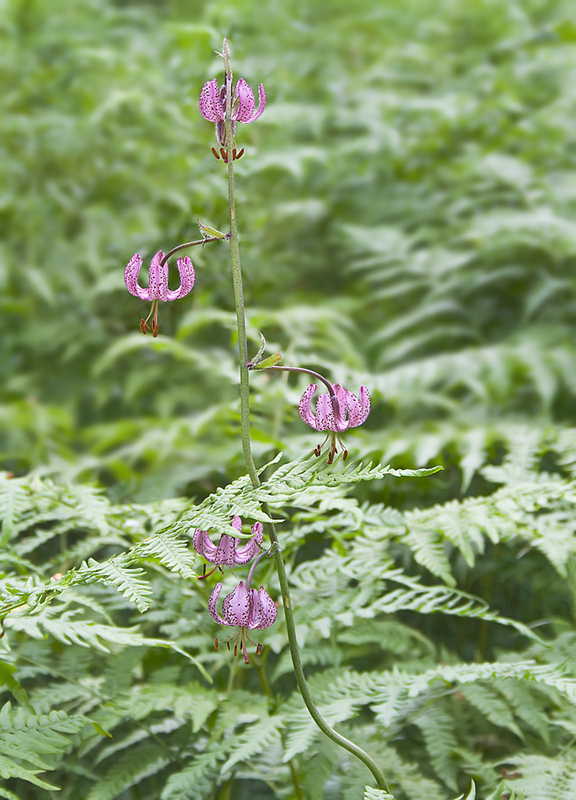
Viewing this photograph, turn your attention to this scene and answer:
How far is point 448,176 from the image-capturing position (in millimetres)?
3783

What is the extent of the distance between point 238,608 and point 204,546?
95 mm

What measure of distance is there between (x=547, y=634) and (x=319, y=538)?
66cm

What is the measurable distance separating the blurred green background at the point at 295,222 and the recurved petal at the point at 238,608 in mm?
1266

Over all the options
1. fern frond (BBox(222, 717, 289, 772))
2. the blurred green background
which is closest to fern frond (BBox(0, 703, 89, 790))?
fern frond (BBox(222, 717, 289, 772))

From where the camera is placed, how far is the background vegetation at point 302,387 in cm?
128

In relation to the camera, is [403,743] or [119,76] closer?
[403,743]

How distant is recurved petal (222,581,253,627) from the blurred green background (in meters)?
1.27

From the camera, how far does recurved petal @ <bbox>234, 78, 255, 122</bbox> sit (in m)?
0.96

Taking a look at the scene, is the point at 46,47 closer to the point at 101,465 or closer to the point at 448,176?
the point at 448,176

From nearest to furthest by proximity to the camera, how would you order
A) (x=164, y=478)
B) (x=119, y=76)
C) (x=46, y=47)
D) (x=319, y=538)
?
(x=319, y=538) → (x=164, y=478) → (x=119, y=76) → (x=46, y=47)

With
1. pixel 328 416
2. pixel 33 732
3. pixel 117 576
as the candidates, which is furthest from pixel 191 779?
pixel 328 416

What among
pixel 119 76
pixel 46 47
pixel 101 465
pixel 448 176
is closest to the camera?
pixel 101 465

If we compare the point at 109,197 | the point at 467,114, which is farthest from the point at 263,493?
the point at 467,114

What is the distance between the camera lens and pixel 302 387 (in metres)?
1.93
